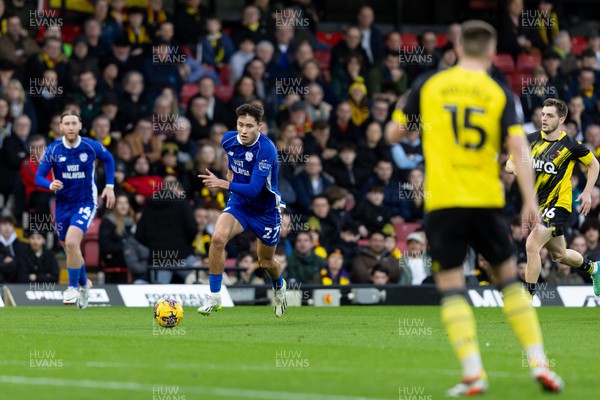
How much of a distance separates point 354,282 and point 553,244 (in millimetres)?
5013

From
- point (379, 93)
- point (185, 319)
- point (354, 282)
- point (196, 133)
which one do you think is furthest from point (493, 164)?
point (379, 93)

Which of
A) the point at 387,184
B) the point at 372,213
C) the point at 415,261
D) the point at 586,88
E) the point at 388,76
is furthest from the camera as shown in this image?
the point at 586,88

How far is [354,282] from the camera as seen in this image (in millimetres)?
20953

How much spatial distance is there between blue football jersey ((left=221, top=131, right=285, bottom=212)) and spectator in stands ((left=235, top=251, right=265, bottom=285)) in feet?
15.9

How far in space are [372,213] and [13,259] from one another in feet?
20.3

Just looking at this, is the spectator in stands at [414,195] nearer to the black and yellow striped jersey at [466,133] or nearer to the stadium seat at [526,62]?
the stadium seat at [526,62]

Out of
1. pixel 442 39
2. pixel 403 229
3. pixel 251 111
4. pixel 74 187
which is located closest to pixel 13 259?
pixel 74 187

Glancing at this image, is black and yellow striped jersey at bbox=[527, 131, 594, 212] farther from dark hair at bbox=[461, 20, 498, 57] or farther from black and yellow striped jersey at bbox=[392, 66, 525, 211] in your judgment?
dark hair at bbox=[461, 20, 498, 57]

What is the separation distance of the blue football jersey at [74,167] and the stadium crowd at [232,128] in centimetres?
194

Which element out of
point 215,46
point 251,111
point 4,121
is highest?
point 215,46

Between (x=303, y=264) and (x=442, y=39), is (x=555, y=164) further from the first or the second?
(x=442, y=39)

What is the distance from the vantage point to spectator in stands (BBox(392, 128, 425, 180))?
22844 millimetres

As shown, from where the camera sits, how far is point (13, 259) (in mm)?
19750

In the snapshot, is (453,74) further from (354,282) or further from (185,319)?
(354,282)
